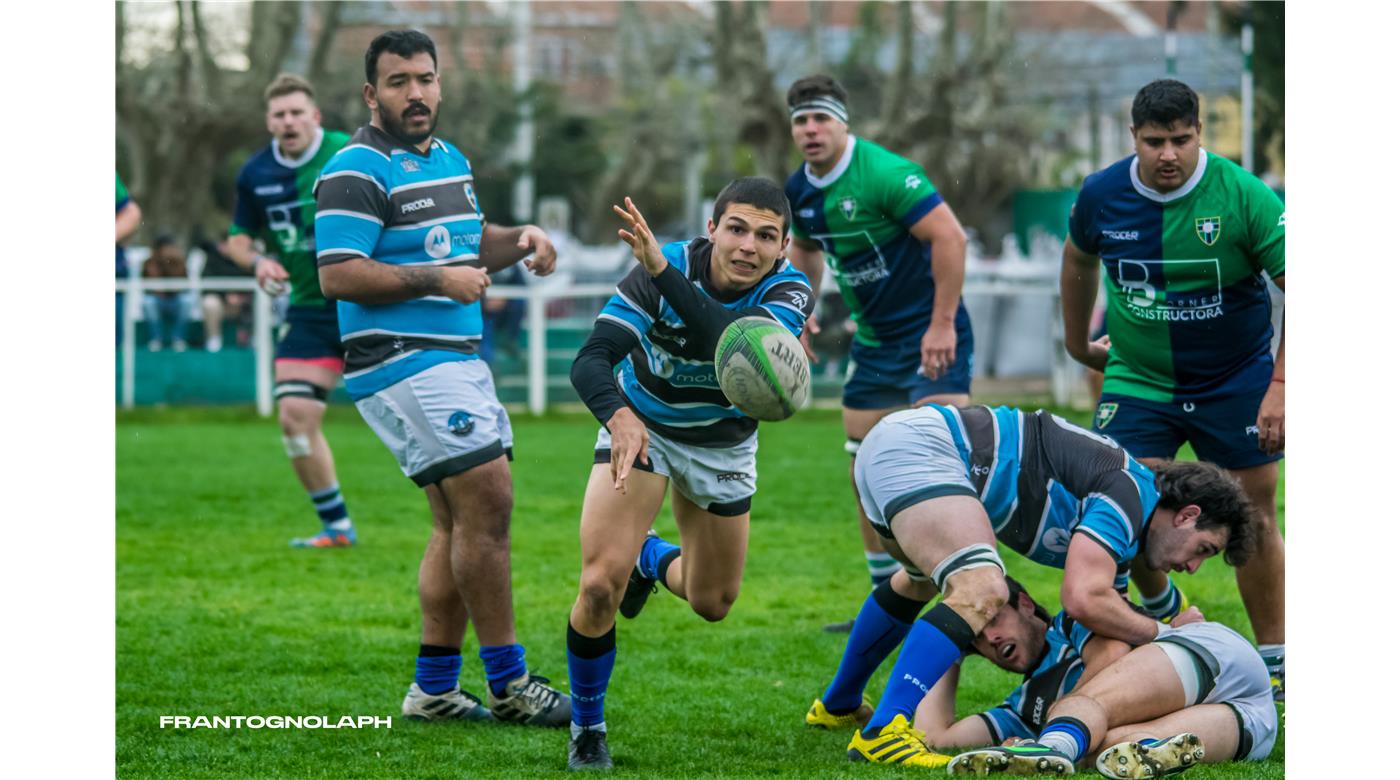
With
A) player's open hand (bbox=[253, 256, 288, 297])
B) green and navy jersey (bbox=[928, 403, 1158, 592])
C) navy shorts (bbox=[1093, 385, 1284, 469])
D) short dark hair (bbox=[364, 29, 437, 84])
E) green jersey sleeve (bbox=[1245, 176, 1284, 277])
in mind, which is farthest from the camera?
player's open hand (bbox=[253, 256, 288, 297])

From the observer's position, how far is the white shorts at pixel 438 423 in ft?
17.9

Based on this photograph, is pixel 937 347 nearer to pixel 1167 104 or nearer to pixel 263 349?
pixel 1167 104

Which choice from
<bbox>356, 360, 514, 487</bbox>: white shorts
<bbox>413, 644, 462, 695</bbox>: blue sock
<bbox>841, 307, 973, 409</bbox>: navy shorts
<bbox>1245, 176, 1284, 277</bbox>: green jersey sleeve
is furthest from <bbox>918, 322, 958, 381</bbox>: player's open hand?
<bbox>413, 644, 462, 695</bbox>: blue sock

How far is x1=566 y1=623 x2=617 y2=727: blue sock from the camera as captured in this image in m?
4.97

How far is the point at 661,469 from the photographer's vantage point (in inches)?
203

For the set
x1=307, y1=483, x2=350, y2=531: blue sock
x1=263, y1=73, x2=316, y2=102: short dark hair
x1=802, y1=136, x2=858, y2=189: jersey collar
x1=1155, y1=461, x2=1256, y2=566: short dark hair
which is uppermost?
x1=263, y1=73, x2=316, y2=102: short dark hair

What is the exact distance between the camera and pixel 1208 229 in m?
5.90

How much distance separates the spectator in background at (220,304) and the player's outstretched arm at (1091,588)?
12.2m

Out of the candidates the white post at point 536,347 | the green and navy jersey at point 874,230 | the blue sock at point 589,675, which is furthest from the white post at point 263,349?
the blue sock at point 589,675

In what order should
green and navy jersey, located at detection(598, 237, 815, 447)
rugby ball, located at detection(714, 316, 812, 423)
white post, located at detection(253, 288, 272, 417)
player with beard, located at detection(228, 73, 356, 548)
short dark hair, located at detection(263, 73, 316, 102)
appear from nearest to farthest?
rugby ball, located at detection(714, 316, 812, 423)
green and navy jersey, located at detection(598, 237, 815, 447)
short dark hair, located at detection(263, 73, 316, 102)
player with beard, located at detection(228, 73, 356, 548)
white post, located at detection(253, 288, 272, 417)

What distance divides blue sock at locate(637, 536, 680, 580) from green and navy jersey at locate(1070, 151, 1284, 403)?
183 cm

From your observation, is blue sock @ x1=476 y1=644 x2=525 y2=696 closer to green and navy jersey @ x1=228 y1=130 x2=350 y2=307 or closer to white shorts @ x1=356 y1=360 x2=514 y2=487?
white shorts @ x1=356 y1=360 x2=514 y2=487

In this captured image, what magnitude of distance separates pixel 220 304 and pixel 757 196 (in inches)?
476

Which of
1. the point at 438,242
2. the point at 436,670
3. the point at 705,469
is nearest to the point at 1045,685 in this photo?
the point at 705,469
